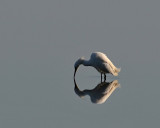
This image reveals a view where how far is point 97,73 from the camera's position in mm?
22078

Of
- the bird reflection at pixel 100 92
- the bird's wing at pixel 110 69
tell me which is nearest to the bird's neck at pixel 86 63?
the bird's wing at pixel 110 69

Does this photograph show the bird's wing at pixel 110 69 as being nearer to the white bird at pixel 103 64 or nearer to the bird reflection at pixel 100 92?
the white bird at pixel 103 64

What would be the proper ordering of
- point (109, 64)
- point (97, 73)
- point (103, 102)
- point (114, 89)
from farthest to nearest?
point (97, 73)
point (109, 64)
point (114, 89)
point (103, 102)

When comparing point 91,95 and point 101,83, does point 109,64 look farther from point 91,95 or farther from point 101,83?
point 91,95

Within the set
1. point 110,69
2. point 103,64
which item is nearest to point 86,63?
point 103,64

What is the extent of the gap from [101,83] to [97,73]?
1915 millimetres

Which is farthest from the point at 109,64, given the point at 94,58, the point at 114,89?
the point at 114,89

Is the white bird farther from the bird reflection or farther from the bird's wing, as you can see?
the bird reflection

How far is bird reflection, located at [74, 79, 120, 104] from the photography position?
17.6 metres

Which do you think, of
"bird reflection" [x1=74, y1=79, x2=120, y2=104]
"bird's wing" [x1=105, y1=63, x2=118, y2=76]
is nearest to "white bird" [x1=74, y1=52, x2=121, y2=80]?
"bird's wing" [x1=105, y1=63, x2=118, y2=76]

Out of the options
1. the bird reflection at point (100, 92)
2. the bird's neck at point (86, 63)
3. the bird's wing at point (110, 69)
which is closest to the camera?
the bird reflection at point (100, 92)

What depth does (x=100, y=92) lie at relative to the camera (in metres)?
18.7

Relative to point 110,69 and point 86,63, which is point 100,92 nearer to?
point 110,69

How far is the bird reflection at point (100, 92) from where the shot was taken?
17.6 metres
